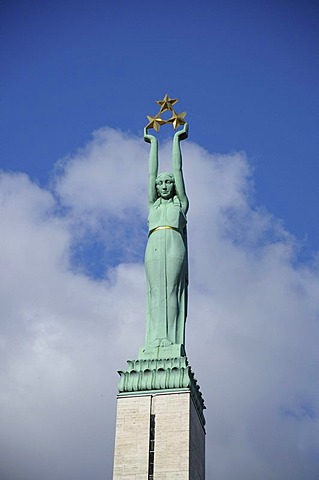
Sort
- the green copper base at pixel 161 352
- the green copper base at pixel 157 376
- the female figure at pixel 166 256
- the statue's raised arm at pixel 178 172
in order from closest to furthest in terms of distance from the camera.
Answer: the green copper base at pixel 157 376
the green copper base at pixel 161 352
the female figure at pixel 166 256
the statue's raised arm at pixel 178 172

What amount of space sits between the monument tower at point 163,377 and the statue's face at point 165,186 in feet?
0.14

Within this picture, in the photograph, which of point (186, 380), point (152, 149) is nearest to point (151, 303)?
point (186, 380)

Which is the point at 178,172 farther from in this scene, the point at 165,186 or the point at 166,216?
the point at 166,216

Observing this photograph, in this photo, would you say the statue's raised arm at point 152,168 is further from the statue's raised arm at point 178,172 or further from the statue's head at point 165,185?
the statue's raised arm at point 178,172

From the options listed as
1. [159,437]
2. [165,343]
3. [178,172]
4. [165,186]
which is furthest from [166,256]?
[159,437]

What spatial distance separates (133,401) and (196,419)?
278 cm

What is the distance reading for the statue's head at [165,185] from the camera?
128ft

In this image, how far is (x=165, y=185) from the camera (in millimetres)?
39062

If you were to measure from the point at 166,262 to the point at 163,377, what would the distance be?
17.2ft

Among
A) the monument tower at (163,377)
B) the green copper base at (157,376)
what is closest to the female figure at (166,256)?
the monument tower at (163,377)

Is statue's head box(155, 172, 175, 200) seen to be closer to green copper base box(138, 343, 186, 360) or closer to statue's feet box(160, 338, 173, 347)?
statue's feet box(160, 338, 173, 347)

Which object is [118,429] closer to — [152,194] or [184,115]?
[152,194]

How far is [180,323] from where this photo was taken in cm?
3653

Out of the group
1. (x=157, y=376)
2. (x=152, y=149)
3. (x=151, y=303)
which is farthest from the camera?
(x=152, y=149)
